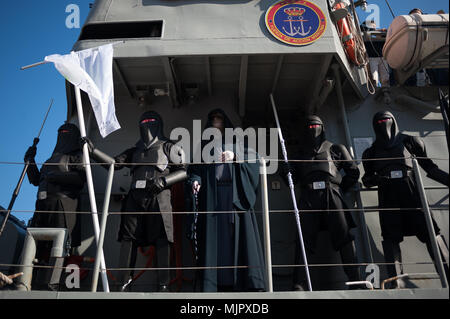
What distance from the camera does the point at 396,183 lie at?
329 centimetres

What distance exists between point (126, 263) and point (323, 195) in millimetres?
1715

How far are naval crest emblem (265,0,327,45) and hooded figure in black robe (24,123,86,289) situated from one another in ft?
7.26

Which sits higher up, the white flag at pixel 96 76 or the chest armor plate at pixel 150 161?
the white flag at pixel 96 76

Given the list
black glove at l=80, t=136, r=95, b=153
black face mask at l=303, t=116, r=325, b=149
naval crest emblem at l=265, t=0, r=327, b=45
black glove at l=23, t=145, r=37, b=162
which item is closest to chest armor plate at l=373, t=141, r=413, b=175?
black face mask at l=303, t=116, r=325, b=149

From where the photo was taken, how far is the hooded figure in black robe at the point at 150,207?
10.6 ft

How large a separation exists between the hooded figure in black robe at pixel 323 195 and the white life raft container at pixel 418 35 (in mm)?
1041

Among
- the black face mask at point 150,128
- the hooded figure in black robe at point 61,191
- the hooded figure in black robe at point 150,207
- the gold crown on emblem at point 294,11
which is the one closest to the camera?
the hooded figure in black robe at point 150,207

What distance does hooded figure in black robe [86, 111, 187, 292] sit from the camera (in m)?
3.24

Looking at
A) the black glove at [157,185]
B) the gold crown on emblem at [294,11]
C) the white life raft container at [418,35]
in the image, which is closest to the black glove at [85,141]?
the black glove at [157,185]

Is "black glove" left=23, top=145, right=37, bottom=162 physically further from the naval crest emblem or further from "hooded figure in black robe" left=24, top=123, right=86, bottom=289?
the naval crest emblem

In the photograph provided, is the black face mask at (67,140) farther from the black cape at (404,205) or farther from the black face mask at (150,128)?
the black cape at (404,205)

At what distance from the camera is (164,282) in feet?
10.4

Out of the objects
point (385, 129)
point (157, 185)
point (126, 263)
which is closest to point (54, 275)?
point (126, 263)

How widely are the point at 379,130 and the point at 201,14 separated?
205 centimetres
